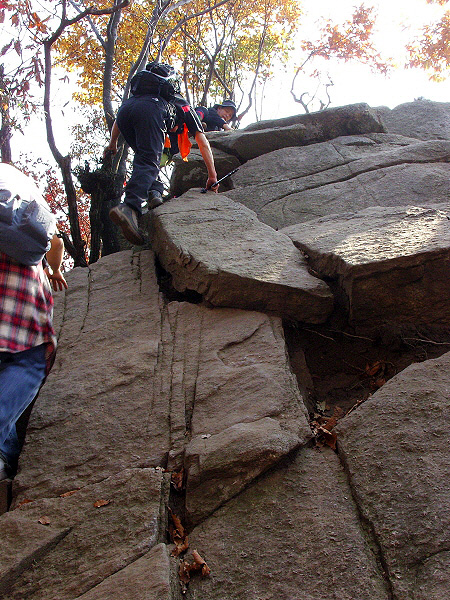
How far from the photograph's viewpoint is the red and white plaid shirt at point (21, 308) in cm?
255

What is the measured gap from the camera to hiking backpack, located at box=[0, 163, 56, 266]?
2.48 m

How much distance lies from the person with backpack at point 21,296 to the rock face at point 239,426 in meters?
0.52

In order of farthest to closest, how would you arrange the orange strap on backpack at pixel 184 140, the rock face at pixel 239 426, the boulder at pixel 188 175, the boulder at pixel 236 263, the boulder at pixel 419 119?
the boulder at pixel 419 119 → the boulder at pixel 188 175 → the orange strap on backpack at pixel 184 140 → the boulder at pixel 236 263 → the rock face at pixel 239 426

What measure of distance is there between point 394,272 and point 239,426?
165cm

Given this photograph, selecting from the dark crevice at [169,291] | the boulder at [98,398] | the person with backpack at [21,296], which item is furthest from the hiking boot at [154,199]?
the person with backpack at [21,296]

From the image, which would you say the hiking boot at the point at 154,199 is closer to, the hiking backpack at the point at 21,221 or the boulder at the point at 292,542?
the hiking backpack at the point at 21,221

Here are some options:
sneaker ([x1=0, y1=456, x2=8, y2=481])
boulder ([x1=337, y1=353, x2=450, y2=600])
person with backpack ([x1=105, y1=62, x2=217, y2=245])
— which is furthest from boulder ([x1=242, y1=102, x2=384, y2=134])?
sneaker ([x1=0, y1=456, x2=8, y2=481])

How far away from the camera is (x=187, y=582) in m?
2.10

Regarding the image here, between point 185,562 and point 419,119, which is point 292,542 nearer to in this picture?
point 185,562

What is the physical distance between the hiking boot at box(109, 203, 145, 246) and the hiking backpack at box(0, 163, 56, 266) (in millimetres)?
2140

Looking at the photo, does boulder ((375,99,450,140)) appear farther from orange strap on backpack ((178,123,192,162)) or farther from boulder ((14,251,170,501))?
boulder ((14,251,170,501))

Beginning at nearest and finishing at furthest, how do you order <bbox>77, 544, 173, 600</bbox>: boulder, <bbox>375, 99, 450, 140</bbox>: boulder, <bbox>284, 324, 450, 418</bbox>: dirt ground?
<bbox>77, 544, 173, 600</bbox>: boulder → <bbox>284, 324, 450, 418</bbox>: dirt ground → <bbox>375, 99, 450, 140</bbox>: boulder

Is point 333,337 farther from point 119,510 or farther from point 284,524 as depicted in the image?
point 119,510

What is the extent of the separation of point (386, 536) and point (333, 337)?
6.12ft
